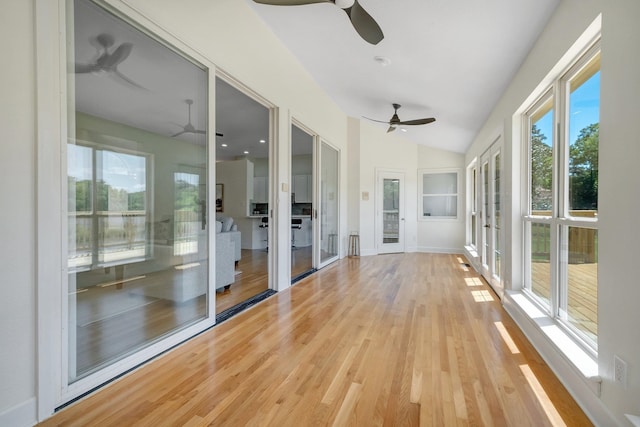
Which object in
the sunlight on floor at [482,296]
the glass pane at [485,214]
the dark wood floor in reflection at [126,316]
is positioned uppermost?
the glass pane at [485,214]

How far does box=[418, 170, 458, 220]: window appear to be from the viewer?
7332 millimetres

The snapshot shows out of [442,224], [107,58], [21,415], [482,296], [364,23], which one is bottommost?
[482,296]

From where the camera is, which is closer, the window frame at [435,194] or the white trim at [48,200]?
the white trim at [48,200]

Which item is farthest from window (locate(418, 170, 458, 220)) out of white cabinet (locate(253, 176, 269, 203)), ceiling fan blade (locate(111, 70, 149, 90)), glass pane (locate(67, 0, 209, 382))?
ceiling fan blade (locate(111, 70, 149, 90))

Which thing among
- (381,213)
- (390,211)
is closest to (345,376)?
(381,213)

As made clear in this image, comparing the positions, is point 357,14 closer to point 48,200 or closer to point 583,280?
point 48,200

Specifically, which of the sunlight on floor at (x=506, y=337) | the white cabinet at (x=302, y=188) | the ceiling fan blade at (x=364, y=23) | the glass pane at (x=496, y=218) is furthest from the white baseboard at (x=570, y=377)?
the white cabinet at (x=302, y=188)

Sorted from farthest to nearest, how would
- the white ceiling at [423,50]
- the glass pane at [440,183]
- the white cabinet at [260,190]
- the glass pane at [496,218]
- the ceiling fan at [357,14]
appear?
1. the white cabinet at [260,190]
2. the glass pane at [440,183]
3. the glass pane at [496,218]
4. the white ceiling at [423,50]
5. the ceiling fan at [357,14]

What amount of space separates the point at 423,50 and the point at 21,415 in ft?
13.0

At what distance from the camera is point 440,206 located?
7457mm

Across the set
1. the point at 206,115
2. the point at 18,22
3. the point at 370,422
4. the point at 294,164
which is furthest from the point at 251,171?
the point at 370,422

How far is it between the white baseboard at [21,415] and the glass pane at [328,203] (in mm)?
4177

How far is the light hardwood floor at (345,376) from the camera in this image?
1492mm

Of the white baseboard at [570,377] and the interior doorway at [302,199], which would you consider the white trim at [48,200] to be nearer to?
the white baseboard at [570,377]
